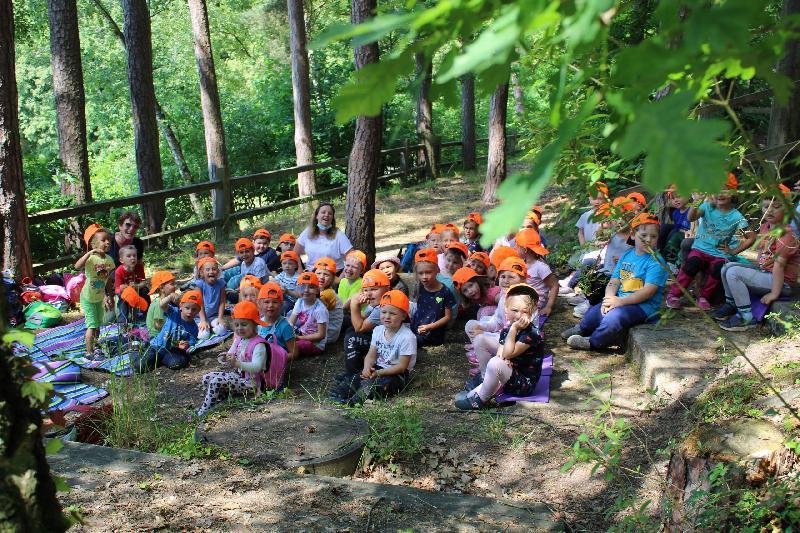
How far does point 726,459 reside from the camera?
3252 mm

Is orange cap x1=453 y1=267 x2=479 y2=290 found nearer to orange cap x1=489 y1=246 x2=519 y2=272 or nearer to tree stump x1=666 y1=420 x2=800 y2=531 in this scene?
orange cap x1=489 y1=246 x2=519 y2=272

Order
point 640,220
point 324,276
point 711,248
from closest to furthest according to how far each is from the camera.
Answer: point 640,220
point 711,248
point 324,276

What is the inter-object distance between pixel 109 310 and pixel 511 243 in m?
4.22

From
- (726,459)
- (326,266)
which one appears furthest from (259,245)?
(726,459)

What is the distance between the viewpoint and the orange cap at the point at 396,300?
19.6ft

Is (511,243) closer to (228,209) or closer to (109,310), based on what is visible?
(109,310)

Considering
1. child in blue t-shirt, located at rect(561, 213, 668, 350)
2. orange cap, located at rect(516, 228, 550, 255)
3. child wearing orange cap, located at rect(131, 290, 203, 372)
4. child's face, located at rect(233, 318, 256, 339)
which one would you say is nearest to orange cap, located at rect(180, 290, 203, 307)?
child wearing orange cap, located at rect(131, 290, 203, 372)

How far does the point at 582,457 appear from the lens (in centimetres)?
319

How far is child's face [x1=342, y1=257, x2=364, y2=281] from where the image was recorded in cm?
766

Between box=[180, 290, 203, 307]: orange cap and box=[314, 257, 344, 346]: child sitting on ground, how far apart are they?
119 cm

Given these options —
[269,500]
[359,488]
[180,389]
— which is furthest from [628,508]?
[180,389]

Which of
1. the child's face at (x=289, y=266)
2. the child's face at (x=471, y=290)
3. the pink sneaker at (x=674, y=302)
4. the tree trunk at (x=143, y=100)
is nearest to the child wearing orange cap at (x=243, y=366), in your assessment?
the child's face at (x=289, y=266)

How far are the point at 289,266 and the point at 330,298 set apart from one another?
36.9 inches

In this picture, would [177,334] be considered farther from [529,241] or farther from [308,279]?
[529,241]
